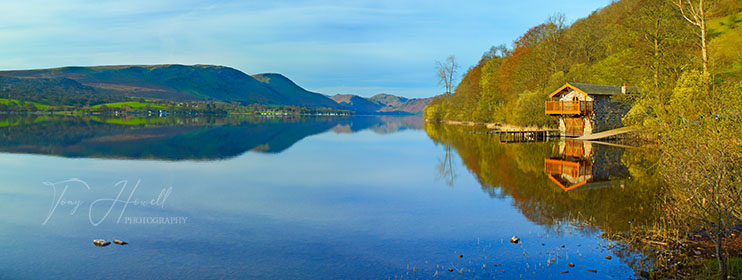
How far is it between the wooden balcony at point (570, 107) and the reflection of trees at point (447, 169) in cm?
1924

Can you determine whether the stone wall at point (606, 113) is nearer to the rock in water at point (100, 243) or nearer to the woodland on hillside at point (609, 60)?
the woodland on hillside at point (609, 60)

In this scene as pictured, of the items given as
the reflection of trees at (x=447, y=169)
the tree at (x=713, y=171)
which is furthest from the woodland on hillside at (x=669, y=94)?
the reflection of trees at (x=447, y=169)

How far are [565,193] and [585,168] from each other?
897 centimetres

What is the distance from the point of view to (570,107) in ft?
171

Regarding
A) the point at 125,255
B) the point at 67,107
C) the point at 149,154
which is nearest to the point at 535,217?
the point at 125,255

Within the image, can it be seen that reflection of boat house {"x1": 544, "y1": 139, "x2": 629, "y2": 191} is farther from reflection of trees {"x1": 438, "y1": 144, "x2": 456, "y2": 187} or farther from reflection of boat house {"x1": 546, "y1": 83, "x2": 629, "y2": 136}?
reflection of boat house {"x1": 546, "y1": 83, "x2": 629, "y2": 136}

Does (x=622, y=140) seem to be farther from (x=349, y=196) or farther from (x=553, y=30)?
(x=349, y=196)

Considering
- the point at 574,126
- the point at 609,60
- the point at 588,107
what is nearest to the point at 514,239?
the point at 588,107

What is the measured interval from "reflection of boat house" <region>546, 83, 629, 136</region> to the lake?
19.3m

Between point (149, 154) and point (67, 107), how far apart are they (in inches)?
7517

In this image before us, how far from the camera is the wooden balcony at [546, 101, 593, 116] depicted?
50.8 metres

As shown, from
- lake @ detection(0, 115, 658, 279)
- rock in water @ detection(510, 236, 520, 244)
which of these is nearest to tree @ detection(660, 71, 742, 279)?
lake @ detection(0, 115, 658, 279)

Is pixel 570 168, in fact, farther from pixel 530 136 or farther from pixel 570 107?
pixel 530 136

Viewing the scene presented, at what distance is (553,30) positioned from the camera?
67.7 meters
